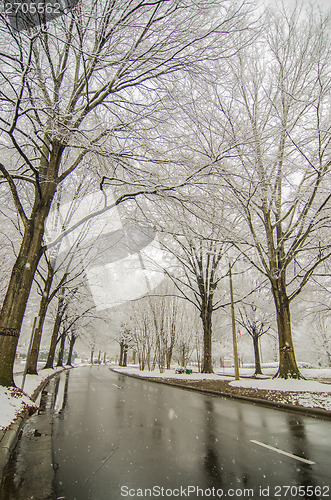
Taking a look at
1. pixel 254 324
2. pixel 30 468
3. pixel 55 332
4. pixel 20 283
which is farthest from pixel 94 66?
pixel 254 324

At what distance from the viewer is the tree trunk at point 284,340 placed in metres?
12.6

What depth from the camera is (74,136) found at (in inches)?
281

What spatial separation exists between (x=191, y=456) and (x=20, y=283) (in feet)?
19.1

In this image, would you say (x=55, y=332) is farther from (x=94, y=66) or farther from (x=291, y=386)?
(x=94, y=66)

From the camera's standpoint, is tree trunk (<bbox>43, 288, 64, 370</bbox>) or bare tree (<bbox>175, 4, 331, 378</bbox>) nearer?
bare tree (<bbox>175, 4, 331, 378</bbox>)

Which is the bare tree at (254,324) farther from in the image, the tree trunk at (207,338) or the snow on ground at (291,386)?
the snow on ground at (291,386)

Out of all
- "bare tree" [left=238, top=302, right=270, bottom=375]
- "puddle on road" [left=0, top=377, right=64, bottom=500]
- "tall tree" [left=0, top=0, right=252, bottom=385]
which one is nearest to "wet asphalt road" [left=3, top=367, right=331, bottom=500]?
"puddle on road" [left=0, top=377, right=64, bottom=500]

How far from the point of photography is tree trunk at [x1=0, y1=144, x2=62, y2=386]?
702cm

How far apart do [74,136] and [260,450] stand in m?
7.67

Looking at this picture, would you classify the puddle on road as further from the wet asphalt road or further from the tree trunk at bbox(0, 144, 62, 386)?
the tree trunk at bbox(0, 144, 62, 386)

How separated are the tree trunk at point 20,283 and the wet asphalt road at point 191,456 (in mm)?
1966

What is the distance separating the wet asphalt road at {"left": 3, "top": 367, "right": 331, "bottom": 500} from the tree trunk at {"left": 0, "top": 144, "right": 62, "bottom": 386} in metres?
1.97

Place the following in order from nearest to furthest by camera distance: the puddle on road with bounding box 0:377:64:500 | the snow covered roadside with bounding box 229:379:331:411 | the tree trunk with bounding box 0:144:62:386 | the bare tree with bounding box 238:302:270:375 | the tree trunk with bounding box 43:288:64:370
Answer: the puddle on road with bounding box 0:377:64:500, the tree trunk with bounding box 0:144:62:386, the snow covered roadside with bounding box 229:379:331:411, the tree trunk with bounding box 43:288:64:370, the bare tree with bounding box 238:302:270:375

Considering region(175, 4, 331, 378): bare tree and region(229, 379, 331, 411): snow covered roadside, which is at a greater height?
region(175, 4, 331, 378): bare tree
